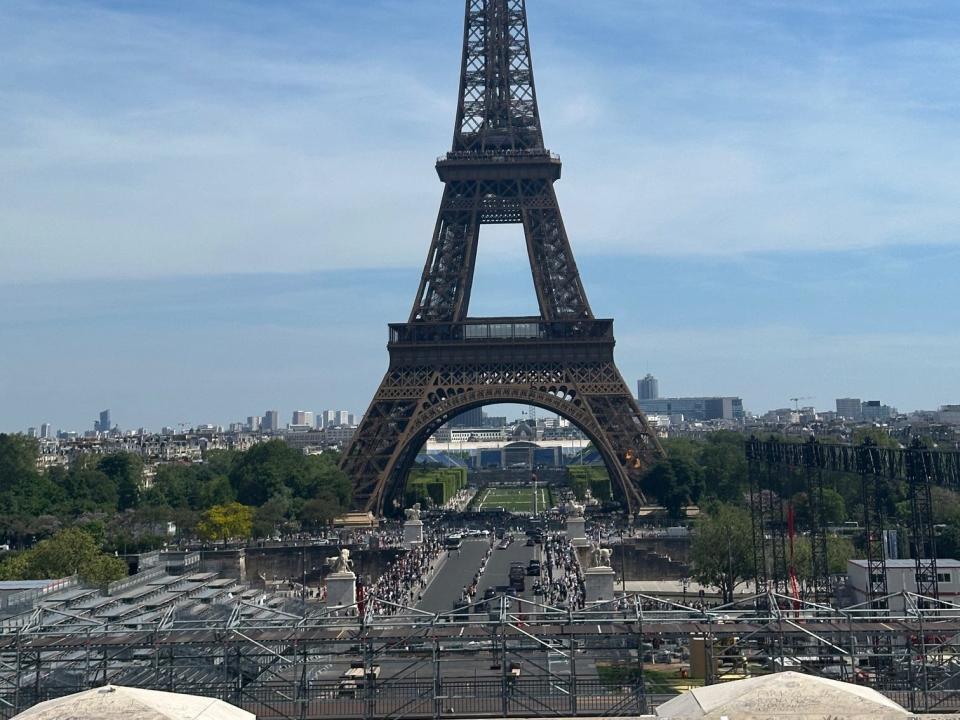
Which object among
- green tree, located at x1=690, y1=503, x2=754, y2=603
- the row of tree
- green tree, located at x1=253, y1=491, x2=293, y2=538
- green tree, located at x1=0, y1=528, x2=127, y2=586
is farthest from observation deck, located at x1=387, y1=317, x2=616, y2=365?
green tree, located at x1=0, y1=528, x2=127, y2=586

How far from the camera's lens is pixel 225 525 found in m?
74.7

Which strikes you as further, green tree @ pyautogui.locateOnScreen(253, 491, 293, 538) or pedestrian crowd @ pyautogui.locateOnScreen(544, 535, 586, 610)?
green tree @ pyautogui.locateOnScreen(253, 491, 293, 538)

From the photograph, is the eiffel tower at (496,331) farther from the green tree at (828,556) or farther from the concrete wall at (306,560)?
the green tree at (828,556)

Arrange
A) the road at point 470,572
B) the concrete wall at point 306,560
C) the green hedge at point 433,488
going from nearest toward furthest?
1. the road at point 470,572
2. the concrete wall at point 306,560
3. the green hedge at point 433,488

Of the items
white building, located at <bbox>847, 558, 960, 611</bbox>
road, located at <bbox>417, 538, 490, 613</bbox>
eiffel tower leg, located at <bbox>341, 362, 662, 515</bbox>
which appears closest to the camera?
white building, located at <bbox>847, 558, 960, 611</bbox>

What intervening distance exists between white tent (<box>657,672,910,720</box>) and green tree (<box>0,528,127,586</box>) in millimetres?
40208

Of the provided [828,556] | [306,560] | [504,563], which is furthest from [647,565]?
[306,560]

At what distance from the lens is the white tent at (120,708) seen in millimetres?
19688

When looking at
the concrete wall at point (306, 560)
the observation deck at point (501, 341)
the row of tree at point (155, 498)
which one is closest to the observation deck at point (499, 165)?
the observation deck at point (501, 341)

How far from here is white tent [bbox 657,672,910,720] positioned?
1964cm

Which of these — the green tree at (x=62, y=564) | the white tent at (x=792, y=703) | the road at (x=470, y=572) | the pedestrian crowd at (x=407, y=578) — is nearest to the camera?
the white tent at (x=792, y=703)

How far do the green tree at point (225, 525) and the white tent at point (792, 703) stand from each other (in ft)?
187

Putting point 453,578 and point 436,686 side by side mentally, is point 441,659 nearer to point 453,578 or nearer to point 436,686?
point 436,686

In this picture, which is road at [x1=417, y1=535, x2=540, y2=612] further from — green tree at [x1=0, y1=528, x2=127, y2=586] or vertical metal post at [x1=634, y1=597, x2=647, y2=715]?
vertical metal post at [x1=634, y1=597, x2=647, y2=715]
